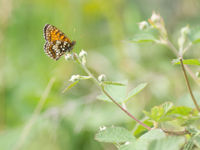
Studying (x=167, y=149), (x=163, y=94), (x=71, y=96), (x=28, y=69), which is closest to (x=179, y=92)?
(x=163, y=94)

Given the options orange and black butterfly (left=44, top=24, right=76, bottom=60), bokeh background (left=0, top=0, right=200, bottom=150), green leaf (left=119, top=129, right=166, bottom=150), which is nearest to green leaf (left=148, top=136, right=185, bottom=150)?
green leaf (left=119, top=129, right=166, bottom=150)

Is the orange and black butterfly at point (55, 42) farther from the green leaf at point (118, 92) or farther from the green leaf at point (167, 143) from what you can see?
the green leaf at point (167, 143)

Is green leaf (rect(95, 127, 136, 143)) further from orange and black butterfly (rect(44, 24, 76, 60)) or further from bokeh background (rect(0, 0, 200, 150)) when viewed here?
bokeh background (rect(0, 0, 200, 150))

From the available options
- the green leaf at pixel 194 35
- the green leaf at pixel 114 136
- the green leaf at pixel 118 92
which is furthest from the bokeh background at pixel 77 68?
the green leaf at pixel 114 136

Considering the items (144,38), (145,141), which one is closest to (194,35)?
(144,38)

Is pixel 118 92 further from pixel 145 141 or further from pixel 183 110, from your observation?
pixel 145 141

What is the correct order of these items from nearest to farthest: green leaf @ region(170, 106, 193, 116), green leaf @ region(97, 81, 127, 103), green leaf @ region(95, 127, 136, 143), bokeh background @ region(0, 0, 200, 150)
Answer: green leaf @ region(95, 127, 136, 143) < green leaf @ region(170, 106, 193, 116) < green leaf @ region(97, 81, 127, 103) < bokeh background @ region(0, 0, 200, 150)
